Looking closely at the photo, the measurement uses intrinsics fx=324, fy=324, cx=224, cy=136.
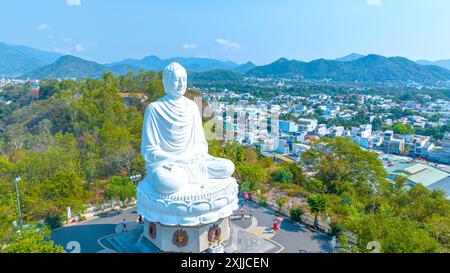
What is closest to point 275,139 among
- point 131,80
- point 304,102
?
point 131,80

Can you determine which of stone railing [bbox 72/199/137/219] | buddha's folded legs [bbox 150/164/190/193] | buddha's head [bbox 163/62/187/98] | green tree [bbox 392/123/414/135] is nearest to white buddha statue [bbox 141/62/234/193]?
buddha's head [bbox 163/62/187/98]

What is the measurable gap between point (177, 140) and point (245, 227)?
197 inches

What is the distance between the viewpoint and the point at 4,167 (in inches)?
675

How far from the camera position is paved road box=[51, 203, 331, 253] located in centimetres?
1249

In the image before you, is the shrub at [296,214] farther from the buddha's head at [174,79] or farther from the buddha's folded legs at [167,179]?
the buddha's head at [174,79]

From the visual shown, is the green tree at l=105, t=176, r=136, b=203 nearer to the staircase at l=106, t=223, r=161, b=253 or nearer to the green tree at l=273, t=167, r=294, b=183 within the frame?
the staircase at l=106, t=223, r=161, b=253

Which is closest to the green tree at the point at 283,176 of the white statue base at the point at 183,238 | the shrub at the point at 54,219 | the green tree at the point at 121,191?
the green tree at the point at 121,191

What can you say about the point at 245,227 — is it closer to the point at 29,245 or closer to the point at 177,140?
the point at 177,140

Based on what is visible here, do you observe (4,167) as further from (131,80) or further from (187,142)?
(131,80)

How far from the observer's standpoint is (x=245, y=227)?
1401 centimetres

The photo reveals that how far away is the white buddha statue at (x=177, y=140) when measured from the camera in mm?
11531

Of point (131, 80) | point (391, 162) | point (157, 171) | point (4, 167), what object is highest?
point (131, 80)

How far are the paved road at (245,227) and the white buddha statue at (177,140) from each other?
3599mm

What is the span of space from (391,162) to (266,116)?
23.8m
